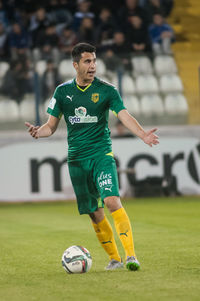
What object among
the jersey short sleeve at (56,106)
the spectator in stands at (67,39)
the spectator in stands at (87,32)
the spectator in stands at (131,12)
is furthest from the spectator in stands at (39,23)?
the jersey short sleeve at (56,106)

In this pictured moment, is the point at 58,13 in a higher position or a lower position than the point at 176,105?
higher

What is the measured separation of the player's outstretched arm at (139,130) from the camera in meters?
5.95

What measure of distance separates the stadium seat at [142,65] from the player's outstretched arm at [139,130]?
9513mm

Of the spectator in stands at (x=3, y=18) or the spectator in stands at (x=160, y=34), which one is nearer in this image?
the spectator in stands at (x=160, y=34)

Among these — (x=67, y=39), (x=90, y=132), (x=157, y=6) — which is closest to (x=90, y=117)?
(x=90, y=132)

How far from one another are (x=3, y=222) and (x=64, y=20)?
9341mm

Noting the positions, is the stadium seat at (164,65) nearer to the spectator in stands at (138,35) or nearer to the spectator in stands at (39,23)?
the spectator in stands at (138,35)

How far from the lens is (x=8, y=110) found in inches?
605

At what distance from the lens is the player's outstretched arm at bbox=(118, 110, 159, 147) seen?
5.95 meters

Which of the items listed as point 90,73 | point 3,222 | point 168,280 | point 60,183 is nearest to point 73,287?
point 168,280

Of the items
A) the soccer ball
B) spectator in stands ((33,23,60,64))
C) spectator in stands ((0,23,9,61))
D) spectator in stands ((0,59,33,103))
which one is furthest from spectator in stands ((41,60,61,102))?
the soccer ball

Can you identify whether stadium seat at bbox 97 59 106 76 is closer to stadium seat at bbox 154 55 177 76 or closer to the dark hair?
stadium seat at bbox 154 55 177 76

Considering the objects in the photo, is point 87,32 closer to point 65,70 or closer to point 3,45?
point 3,45

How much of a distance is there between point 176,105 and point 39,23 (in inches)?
192
